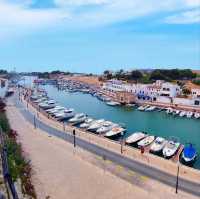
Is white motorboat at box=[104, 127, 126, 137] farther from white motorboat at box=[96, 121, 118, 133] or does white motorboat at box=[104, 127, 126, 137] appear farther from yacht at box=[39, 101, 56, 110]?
yacht at box=[39, 101, 56, 110]

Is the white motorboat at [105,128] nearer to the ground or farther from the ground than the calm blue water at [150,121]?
farther from the ground

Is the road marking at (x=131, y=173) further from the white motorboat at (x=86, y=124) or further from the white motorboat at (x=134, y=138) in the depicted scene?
the white motorboat at (x=86, y=124)

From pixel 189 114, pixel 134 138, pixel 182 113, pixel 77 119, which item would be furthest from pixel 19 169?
pixel 182 113

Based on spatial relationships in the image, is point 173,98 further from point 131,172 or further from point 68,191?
point 68,191

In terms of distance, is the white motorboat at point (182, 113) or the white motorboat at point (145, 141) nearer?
the white motorboat at point (145, 141)

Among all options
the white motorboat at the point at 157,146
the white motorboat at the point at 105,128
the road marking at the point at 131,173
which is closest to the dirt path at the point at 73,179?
the road marking at the point at 131,173

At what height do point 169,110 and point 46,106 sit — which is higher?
point 46,106

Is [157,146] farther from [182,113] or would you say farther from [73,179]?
[182,113]

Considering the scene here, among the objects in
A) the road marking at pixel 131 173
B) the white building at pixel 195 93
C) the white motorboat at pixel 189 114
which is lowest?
the white motorboat at pixel 189 114

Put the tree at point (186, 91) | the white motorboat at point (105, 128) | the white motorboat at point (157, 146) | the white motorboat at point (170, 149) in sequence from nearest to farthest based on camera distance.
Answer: the white motorboat at point (170, 149) → the white motorboat at point (157, 146) → the white motorboat at point (105, 128) → the tree at point (186, 91)

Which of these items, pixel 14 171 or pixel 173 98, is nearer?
pixel 14 171

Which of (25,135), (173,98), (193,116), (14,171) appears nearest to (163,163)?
(14,171)
